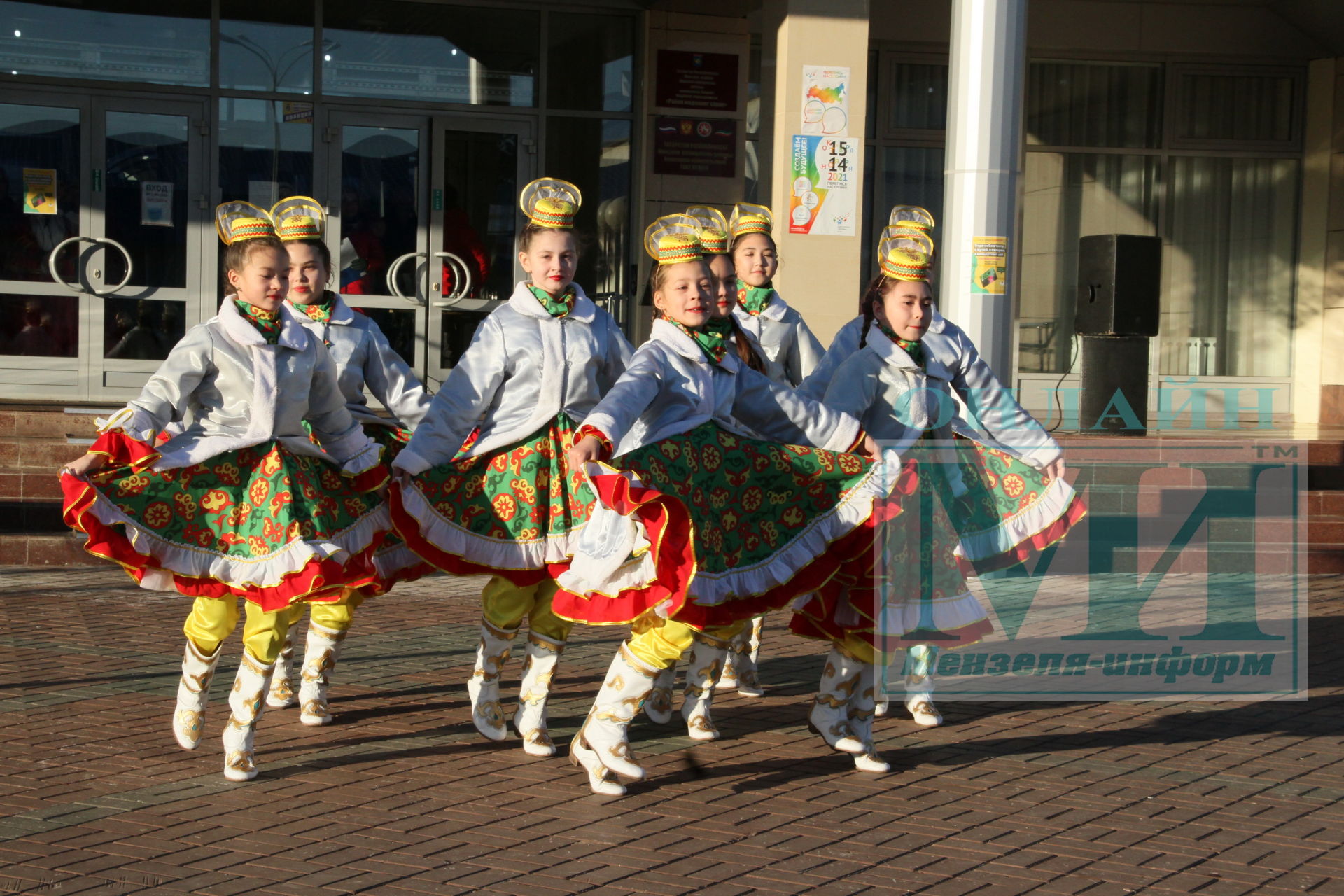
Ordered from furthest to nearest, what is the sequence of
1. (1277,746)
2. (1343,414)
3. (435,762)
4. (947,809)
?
(1343,414) → (1277,746) → (435,762) → (947,809)

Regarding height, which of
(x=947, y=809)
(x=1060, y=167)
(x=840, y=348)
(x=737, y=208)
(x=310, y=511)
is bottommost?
(x=947, y=809)

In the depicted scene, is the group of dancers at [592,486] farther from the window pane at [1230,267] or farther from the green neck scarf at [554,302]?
the window pane at [1230,267]

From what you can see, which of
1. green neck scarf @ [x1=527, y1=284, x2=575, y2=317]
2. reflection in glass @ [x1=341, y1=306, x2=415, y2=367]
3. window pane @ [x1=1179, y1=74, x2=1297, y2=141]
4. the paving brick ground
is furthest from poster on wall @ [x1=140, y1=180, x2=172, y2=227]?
window pane @ [x1=1179, y1=74, x2=1297, y2=141]

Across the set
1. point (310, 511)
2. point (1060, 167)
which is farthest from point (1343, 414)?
point (310, 511)

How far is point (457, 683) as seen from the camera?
673 centimetres

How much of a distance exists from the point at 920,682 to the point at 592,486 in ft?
7.01

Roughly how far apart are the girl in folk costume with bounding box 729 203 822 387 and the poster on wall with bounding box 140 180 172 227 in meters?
8.83

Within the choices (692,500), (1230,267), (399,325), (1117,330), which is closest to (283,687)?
(692,500)

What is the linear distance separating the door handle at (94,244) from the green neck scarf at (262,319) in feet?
30.2

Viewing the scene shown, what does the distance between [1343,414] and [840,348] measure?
39.4 ft

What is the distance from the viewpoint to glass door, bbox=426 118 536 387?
47.9ft

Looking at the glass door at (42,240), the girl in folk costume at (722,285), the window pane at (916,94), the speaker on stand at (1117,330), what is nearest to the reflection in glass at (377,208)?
the glass door at (42,240)

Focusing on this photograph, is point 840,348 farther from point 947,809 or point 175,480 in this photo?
point 175,480

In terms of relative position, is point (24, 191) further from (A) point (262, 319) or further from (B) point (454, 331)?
(A) point (262, 319)
